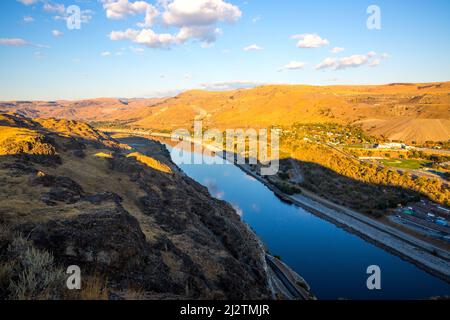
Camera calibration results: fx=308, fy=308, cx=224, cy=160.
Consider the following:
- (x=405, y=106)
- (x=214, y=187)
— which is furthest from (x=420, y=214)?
(x=405, y=106)

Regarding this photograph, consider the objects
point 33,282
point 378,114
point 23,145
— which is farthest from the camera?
point 378,114

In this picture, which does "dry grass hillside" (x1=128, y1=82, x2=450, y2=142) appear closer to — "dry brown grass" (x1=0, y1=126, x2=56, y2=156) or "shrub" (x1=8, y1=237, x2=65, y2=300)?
"dry brown grass" (x1=0, y1=126, x2=56, y2=156)

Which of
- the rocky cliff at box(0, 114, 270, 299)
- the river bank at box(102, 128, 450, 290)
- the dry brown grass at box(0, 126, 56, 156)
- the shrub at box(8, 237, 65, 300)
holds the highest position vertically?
the dry brown grass at box(0, 126, 56, 156)

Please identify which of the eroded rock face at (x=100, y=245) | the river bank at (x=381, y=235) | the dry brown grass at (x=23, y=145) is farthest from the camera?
the river bank at (x=381, y=235)

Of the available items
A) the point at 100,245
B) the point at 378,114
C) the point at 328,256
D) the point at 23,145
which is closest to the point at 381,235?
the point at 328,256

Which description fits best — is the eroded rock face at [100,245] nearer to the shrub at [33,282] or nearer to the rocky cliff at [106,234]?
the rocky cliff at [106,234]

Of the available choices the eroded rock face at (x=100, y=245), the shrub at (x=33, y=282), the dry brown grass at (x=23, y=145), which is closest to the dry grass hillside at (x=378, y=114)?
the dry brown grass at (x=23, y=145)

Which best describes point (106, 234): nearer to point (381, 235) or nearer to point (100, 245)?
point (100, 245)

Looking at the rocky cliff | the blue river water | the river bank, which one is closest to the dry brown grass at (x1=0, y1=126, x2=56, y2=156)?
the rocky cliff
